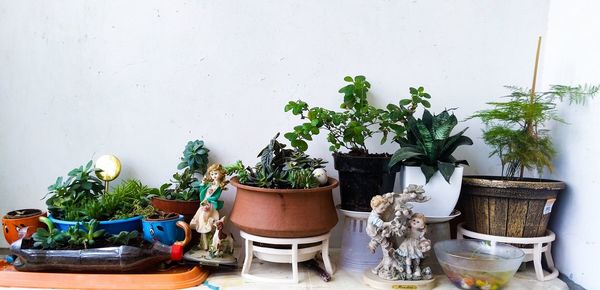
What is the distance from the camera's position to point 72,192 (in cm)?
121

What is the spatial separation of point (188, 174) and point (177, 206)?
11 centimetres

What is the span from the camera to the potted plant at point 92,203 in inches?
45.4

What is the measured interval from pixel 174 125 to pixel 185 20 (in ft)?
1.17

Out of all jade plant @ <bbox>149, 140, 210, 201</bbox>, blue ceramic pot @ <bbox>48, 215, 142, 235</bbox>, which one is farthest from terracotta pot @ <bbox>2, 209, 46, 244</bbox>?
jade plant @ <bbox>149, 140, 210, 201</bbox>

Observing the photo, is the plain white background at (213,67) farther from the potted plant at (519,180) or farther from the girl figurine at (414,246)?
the girl figurine at (414,246)

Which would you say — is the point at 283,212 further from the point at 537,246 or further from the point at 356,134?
the point at 537,246

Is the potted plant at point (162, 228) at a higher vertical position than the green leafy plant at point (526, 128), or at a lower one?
lower

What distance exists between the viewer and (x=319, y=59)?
1.34 metres

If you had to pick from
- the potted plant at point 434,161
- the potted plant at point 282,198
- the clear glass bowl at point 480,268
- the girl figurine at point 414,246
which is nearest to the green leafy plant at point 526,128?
the potted plant at point 434,161

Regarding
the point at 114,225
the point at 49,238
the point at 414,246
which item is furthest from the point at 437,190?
the point at 49,238

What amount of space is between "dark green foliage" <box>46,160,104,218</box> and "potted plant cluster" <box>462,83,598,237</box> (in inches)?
45.6

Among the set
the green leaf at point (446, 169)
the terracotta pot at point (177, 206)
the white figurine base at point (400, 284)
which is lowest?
the white figurine base at point (400, 284)

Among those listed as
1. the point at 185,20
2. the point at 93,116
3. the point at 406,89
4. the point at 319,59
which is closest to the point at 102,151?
the point at 93,116

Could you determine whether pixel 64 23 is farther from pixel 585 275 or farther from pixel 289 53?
pixel 585 275
